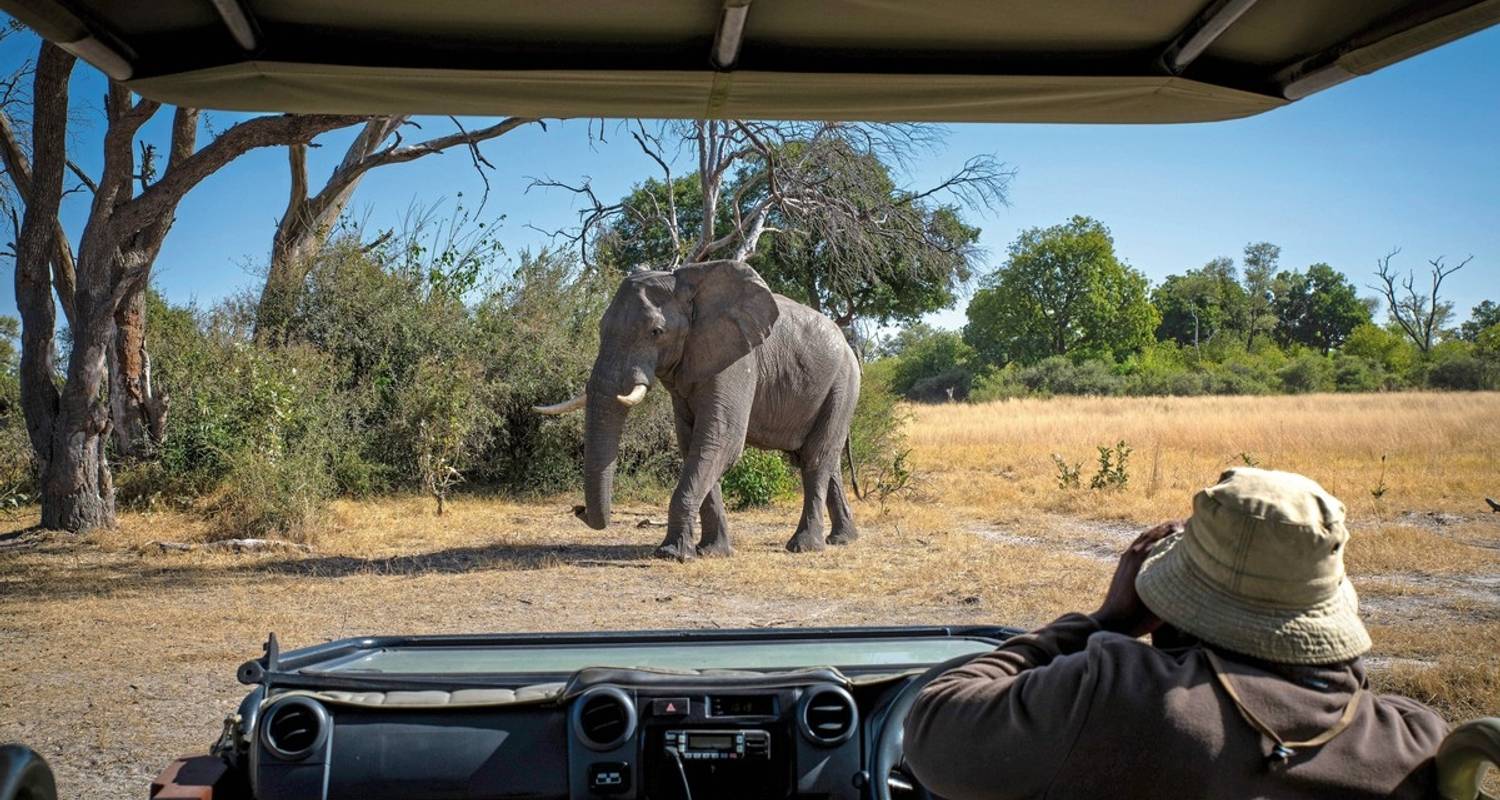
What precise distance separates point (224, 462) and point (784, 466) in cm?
691

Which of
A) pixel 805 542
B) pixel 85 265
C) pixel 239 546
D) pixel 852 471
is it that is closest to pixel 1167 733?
pixel 805 542

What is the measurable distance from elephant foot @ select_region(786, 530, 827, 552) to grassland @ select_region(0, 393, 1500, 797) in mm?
182

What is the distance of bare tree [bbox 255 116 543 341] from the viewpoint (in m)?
16.8

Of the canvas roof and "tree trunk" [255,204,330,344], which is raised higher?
"tree trunk" [255,204,330,344]

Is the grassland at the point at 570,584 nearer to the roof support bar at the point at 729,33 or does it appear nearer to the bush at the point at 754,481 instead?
the bush at the point at 754,481

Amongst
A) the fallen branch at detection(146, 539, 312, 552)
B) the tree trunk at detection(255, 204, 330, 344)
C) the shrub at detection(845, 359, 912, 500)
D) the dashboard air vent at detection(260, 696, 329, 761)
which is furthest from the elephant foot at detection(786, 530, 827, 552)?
the dashboard air vent at detection(260, 696, 329, 761)

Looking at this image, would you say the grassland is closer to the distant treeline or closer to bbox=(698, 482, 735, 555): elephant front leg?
bbox=(698, 482, 735, 555): elephant front leg

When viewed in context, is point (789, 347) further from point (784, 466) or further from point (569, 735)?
point (569, 735)

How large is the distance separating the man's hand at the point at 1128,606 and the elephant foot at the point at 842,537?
10.6 m

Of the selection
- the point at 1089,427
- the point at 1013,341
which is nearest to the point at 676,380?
the point at 1089,427

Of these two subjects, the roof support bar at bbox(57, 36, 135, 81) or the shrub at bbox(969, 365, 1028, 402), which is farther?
the shrub at bbox(969, 365, 1028, 402)

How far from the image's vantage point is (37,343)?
12773mm

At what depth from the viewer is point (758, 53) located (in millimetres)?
3053

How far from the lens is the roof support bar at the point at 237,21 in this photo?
2.66 metres
